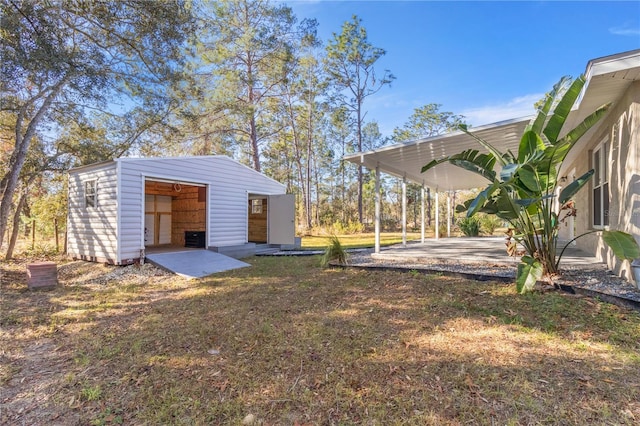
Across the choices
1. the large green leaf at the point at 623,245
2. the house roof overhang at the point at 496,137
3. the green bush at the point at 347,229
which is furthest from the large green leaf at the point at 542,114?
the green bush at the point at 347,229

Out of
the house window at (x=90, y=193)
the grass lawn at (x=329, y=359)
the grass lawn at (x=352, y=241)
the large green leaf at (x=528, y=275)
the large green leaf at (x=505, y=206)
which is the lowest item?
the grass lawn at (x=329, y=359)

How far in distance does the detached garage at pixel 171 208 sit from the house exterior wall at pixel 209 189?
0.7 inches

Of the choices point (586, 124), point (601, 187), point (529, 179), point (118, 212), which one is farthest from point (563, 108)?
point (118, 212)

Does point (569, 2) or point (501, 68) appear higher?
point (501, 68)

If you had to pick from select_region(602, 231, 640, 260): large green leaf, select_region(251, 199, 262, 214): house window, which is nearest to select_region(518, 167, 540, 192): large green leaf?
select_region(602, 231, 640, 260): large green leaf

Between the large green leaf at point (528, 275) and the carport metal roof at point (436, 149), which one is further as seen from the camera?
the carport metal roof at point (436, 149)

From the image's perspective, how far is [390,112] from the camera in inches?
939

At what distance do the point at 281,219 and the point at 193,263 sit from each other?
3.80 m

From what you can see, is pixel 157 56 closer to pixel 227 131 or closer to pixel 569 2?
pixel 227 131

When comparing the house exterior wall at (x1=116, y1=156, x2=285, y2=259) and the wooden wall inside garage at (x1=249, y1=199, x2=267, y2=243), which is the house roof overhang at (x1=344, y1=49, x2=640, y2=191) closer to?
the house exterior wall at (x1=116, y1=156, x2=285, y2=259)

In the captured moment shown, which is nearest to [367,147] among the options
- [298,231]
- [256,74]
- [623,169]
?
[298,231]

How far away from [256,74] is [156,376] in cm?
1531

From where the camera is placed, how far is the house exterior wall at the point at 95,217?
25.1 feet

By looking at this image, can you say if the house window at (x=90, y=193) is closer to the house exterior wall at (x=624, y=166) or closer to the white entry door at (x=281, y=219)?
the white entry door at (x=281, y=219)
